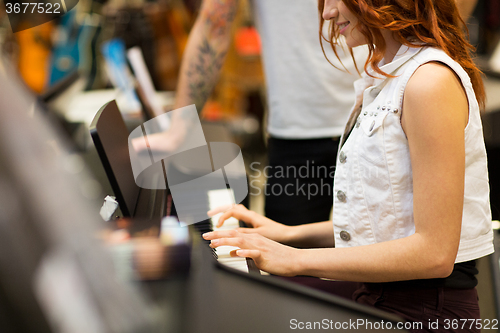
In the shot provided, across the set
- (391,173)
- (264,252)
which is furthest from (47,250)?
(391,173)

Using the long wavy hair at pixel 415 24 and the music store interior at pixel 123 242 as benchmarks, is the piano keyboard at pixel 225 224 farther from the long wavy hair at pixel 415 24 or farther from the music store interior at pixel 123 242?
the long wavy hair at pixel 415 24

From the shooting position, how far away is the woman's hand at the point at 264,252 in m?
0.74

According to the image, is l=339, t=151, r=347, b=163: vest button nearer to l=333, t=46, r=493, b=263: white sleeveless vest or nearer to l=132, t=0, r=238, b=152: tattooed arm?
l=333, t=46, r=493, b=263: white sleeveless vest

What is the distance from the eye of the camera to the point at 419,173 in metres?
0.70

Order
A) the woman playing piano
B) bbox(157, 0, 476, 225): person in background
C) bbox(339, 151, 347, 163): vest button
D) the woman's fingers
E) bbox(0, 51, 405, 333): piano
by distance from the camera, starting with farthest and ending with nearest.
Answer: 1. bbox(157, 0, 476, 225): person in background
2. the woman's fingers
3. bbox(339, 151, 347, 163): vest button
4. the woman playing piano
5. bbox(0, 51, 405, 333): piano

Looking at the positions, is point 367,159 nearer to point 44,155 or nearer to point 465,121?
A: point 465,121

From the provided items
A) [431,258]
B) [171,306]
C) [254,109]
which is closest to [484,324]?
[431,258]

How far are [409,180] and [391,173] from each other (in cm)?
3

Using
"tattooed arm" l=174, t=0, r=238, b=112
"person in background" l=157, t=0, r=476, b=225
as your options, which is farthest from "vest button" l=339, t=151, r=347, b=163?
"tattooed arm" l=174, t=0, r=238, b=112

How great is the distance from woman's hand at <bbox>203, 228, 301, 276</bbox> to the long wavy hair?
37 centimetres

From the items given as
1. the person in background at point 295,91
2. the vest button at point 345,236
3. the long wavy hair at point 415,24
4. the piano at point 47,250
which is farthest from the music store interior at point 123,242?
the long wavy hair at point 415,24

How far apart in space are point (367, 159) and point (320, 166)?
0.47 meters

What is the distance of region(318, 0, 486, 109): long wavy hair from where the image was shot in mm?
727

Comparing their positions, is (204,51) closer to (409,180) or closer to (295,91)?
(295,91)
